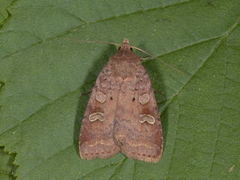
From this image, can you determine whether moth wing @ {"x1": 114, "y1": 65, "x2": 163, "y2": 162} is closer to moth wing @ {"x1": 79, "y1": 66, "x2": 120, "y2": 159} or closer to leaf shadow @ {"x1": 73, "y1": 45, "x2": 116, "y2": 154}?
moth wing @ {"x1": 79, "y1": 66, "x2": 120, "y2": 159}

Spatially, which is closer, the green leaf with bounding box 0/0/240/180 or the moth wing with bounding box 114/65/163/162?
the green leaf with bounding box 0/0/240/180

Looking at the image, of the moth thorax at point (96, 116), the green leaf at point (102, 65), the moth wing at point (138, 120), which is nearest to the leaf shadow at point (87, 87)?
the green leaf at point (102, 65)

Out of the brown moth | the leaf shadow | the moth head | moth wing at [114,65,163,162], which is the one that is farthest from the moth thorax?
the moth head

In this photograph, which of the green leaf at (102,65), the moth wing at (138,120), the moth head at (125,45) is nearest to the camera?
the green leaf at (102,65)

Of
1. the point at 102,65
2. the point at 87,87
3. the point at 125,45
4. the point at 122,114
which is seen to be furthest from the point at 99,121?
the point at 125,45

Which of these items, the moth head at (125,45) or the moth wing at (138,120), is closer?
the moth wing at (138,120)

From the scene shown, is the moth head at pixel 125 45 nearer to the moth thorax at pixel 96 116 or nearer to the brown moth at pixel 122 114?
the brown moth at pixel 122 114

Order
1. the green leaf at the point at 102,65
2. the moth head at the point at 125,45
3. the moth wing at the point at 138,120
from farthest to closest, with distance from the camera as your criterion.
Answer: the moth head at the point at 125,45 < the moth wing at the point at 138,120 < the green leaf at the point at 102,65

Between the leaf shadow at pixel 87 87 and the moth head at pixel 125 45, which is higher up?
the moth head at pixel 125 45

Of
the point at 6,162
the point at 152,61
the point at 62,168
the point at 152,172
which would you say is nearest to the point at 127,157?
the point at 152,172
